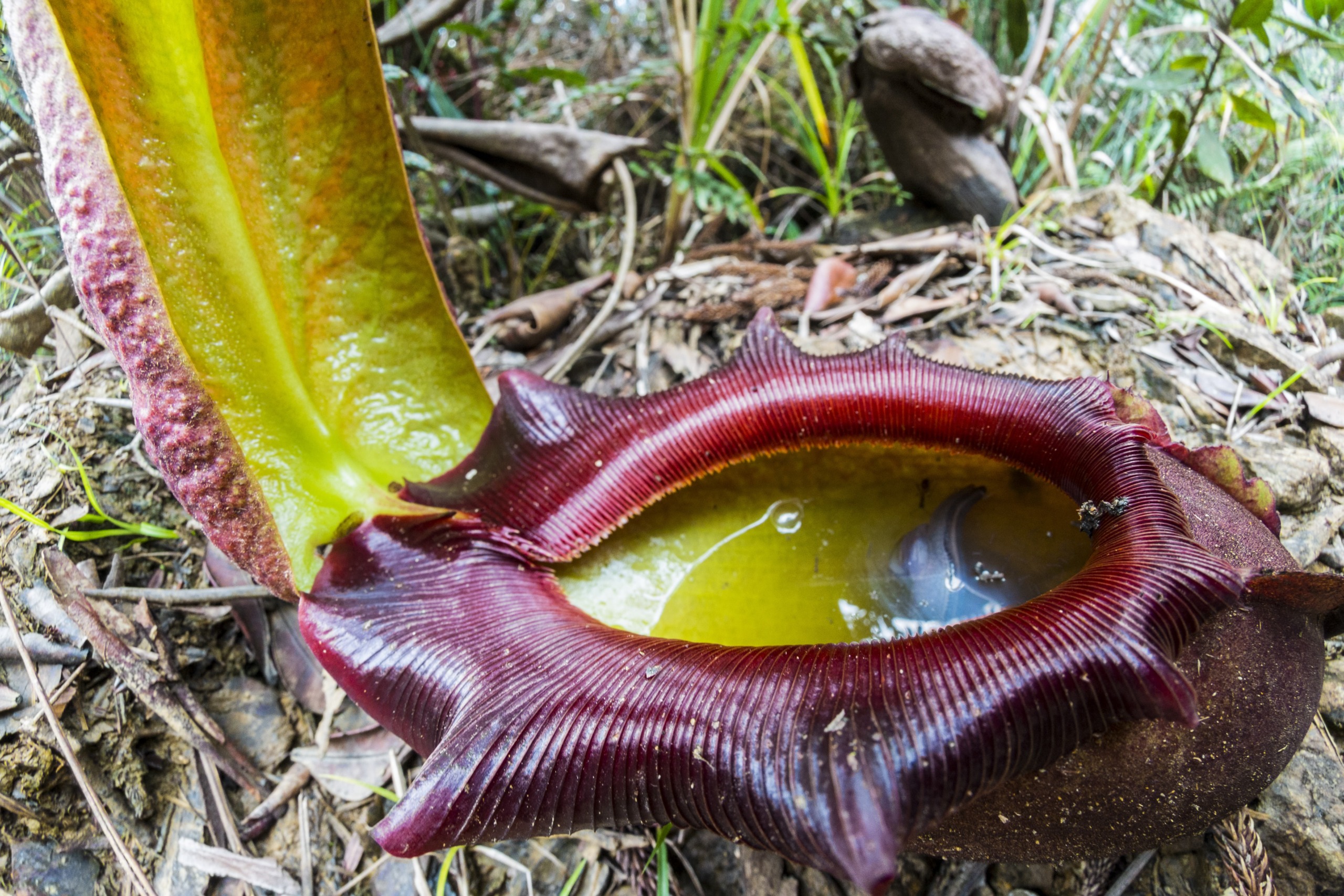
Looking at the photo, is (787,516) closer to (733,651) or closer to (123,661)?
(733,651)

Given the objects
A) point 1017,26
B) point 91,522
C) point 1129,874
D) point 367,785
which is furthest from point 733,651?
point 1017,26

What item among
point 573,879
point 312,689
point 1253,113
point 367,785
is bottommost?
point 573,879

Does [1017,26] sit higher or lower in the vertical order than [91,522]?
Answer: higher

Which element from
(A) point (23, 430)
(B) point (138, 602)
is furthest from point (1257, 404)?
(A) point (23, 430)

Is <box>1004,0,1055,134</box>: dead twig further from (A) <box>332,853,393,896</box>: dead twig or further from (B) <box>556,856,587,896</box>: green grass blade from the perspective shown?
(A) <box>332,853,393,896</box>: dead twig

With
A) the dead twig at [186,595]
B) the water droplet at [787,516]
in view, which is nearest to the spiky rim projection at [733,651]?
the water droplet at [787,516]

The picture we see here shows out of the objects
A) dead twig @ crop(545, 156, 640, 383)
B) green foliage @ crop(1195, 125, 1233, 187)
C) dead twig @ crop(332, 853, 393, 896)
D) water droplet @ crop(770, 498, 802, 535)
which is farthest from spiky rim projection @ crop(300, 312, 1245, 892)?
green foliage @ crop(1195, 125, 1233, 187)

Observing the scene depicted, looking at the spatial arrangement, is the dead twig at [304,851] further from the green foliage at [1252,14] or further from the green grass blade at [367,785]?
the green foliage at [1252,14]
